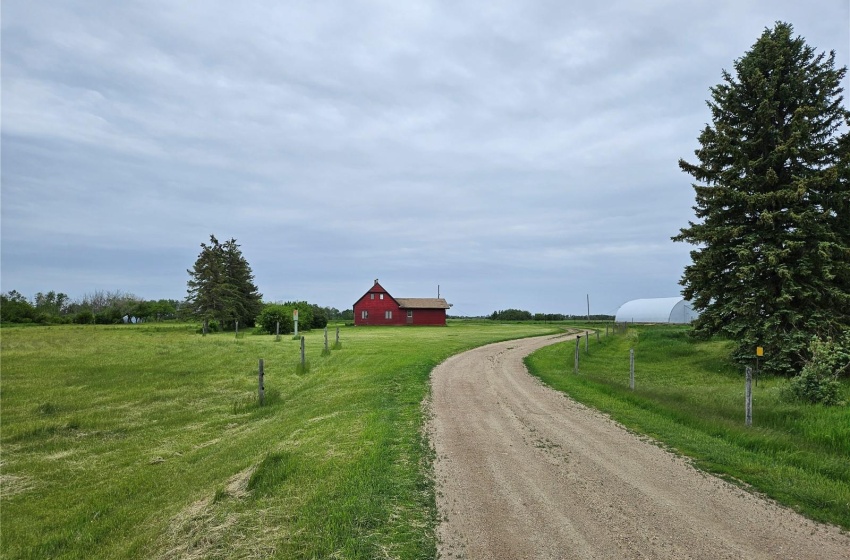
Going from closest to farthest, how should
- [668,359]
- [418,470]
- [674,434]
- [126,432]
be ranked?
1. [418,470]
2. [674,434]
3. [126,432]
4. [668,359]

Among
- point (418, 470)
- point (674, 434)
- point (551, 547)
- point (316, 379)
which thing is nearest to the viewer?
point (551, 547)

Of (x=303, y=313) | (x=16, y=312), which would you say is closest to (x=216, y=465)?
(x=303, y=313)

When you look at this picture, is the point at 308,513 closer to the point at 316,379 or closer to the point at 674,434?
the point at 674,434

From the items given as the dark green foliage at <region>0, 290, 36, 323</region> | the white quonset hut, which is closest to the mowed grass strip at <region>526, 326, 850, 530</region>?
the white quonset hut

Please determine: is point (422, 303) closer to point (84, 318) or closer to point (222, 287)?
point (222, 287)

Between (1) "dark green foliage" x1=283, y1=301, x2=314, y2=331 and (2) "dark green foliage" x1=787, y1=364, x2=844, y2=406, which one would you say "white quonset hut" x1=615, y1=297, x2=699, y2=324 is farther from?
(2) "dark green foliage" x1=787, y1=364, x2=844, y2=406

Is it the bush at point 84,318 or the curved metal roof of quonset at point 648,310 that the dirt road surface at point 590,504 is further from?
the bush at point 84,318

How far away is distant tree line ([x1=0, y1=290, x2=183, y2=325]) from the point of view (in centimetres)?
7106

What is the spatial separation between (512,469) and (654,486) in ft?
6.69

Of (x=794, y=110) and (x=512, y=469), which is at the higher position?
(x=794, y=110)

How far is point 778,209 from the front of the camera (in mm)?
20359

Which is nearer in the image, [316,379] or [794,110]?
[316,379]

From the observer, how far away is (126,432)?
1291 centimetres

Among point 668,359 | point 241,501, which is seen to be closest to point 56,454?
point 241,501
